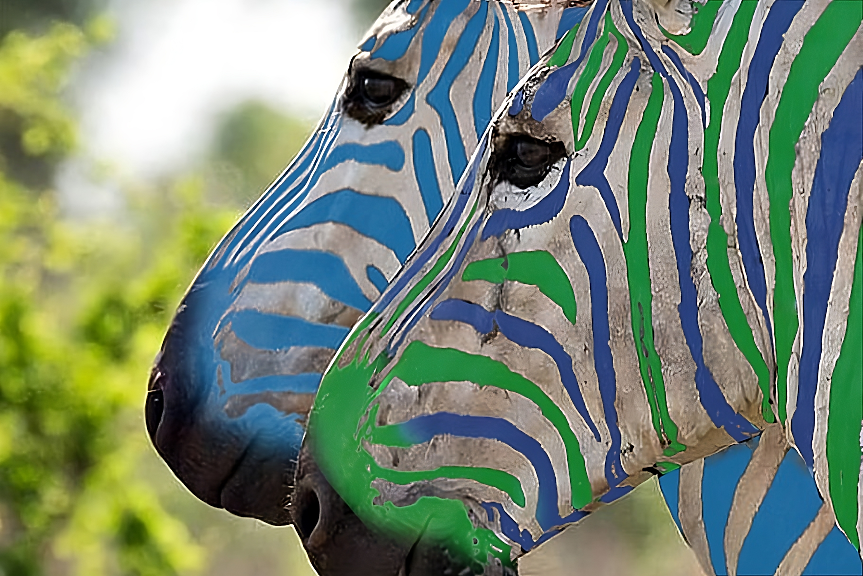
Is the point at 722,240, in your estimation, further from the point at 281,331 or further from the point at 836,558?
the point at 281,331

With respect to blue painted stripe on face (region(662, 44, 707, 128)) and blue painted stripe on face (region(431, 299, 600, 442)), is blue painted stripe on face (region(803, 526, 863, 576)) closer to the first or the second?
blue painted stripe on face (region(431, 299, 600, 442))

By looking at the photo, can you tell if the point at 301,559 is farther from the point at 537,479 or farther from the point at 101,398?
the point at 537,479

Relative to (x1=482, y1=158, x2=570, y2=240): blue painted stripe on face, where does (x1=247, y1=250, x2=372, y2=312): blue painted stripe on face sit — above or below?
below

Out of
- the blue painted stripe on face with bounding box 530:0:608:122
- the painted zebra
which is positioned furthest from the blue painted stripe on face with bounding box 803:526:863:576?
the blue painted stripe on face with bounding box 530:0:608:122

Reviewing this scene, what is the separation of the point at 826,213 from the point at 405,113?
3.87 ft

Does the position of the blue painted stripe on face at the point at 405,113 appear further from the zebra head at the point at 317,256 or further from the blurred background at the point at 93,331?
the blurred background at the point at 93,331

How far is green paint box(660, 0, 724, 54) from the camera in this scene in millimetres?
1148

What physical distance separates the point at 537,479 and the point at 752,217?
367mm

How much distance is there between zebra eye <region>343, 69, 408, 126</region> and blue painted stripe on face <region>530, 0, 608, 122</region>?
32.8 inches

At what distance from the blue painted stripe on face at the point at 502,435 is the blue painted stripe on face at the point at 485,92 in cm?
83

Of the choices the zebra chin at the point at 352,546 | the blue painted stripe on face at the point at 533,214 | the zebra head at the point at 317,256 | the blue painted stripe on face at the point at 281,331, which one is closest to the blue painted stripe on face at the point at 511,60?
the zebra head at the point at 317,256

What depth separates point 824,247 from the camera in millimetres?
1007

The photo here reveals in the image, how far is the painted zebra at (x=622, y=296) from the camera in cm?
103

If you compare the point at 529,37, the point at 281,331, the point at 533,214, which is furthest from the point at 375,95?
the point at 533,214
